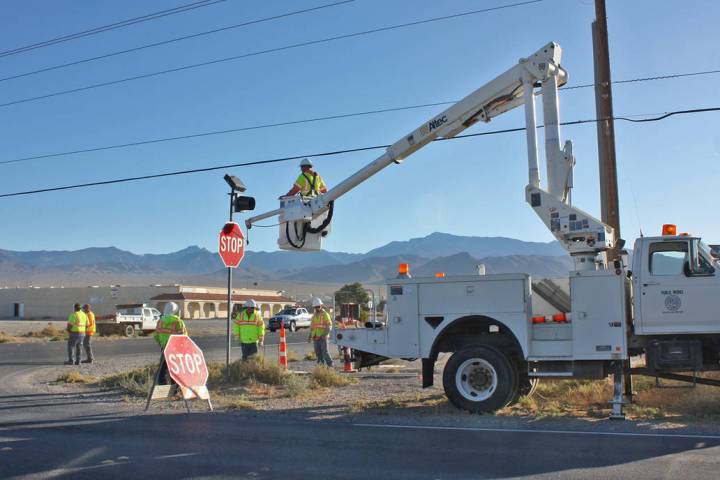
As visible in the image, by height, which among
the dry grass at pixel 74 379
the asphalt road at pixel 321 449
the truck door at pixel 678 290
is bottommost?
the asphalt road at pixel 321 449

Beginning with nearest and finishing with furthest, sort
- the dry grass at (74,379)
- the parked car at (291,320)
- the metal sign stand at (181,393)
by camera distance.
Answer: the metal sign stand at (181,393)
the dry grass at (74,379)
the parked car at (291,320)

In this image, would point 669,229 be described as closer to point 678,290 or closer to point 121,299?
point 678,290

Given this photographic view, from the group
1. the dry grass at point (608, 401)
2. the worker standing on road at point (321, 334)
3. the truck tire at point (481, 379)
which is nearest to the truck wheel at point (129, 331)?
the worker standing on road at point (321, 334)

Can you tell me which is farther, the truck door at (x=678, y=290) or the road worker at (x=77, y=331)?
the road worker at (x=77, y=331)

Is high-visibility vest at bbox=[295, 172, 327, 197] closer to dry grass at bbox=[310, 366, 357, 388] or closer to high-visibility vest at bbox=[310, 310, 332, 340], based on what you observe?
dry grass at bbox=[310, 366, 357, 388]

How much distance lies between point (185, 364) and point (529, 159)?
6495 mm

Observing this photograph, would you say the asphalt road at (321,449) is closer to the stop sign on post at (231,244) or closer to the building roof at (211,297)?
the stop sign on post at (231,244)

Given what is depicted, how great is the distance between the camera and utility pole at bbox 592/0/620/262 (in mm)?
14094

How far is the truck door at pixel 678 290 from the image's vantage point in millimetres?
10367

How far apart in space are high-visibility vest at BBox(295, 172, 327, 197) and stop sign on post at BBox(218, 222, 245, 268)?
1.93 metres

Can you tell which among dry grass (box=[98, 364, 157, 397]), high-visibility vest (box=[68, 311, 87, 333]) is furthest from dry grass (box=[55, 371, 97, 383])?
high-visibility vest (box=[68, 311, 87, 333])

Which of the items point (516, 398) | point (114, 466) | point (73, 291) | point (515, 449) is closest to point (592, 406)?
point (516, 398)

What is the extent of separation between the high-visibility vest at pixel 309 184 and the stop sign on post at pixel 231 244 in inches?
75.8

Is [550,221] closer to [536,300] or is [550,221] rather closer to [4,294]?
[536,300]
